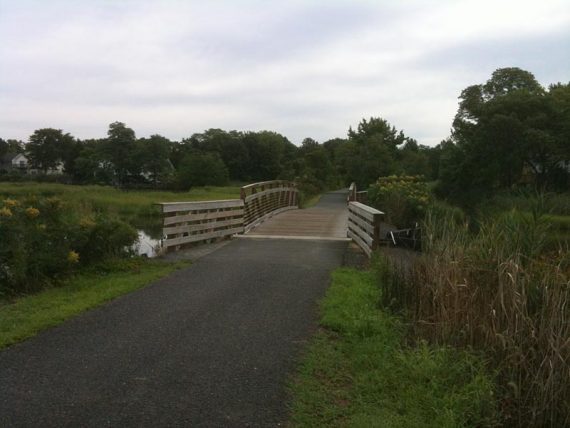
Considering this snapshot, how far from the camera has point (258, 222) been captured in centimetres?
1639

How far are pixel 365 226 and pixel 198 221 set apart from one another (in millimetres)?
3332

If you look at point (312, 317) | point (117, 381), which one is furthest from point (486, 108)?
point (117, 381)

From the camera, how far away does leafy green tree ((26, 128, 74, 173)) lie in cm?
8688

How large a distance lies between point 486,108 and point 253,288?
32.3 m

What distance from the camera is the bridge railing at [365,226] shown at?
31.8 ft

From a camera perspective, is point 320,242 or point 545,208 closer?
point 545,208

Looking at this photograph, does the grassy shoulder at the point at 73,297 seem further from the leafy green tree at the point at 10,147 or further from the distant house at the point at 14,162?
the leafy green tree at the point at 10,147

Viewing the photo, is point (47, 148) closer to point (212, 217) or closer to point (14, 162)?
point (14, 162)

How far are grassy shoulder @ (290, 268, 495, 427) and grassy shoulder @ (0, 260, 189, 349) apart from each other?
2.55 metres

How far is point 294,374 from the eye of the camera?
4.13 m

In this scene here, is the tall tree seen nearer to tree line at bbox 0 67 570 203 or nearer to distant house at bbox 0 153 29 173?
tree line at bbox 0 67 570 203

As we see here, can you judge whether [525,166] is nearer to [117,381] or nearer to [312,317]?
[312,317]

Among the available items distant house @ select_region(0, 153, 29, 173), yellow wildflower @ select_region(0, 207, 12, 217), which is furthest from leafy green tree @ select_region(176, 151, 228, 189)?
yellow wildflower @ select_region(0, 207, 12, 217)

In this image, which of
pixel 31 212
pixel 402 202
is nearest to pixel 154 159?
pixel 402 202
